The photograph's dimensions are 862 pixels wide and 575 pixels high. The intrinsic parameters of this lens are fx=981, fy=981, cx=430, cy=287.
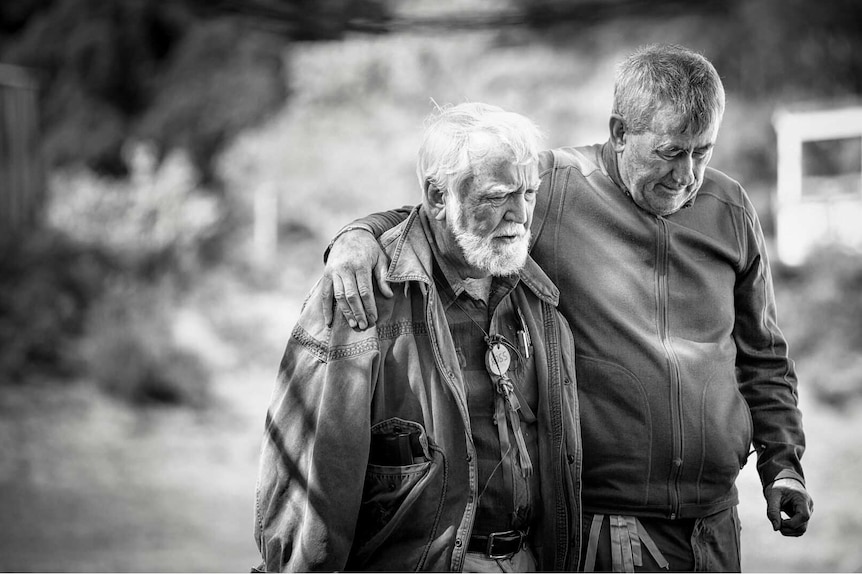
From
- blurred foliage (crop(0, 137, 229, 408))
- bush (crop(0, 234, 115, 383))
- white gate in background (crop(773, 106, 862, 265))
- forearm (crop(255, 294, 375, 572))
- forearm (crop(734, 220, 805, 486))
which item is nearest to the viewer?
forearm (crop(255, 294, 375, 572))

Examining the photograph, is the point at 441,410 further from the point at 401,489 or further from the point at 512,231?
the point at 512,231

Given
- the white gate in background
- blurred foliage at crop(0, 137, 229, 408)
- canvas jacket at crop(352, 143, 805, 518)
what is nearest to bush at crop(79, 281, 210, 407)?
blurred foliage at crop(0, 137, 229, 408)

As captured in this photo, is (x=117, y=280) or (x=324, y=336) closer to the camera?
Result: (x=324, y=336)

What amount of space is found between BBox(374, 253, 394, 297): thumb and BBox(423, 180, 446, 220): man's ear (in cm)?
14

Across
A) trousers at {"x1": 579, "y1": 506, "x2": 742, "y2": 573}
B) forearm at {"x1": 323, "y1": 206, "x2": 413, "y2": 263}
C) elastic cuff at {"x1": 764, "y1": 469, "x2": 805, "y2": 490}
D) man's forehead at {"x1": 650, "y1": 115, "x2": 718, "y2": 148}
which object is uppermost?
man's forehead at {"x1": 650, "y1": 115, "x2": 718, "y2": 148}

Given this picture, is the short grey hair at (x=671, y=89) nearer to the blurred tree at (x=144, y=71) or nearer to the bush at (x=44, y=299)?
the bush at (x=44, y=299)

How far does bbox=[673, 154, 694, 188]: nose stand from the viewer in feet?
6.43

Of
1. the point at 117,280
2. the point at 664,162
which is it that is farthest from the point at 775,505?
the point at 117,280

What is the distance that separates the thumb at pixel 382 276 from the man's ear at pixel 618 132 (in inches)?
22.6

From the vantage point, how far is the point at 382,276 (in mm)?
1854

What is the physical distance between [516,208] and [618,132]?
371mm

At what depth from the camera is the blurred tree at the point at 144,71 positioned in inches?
440

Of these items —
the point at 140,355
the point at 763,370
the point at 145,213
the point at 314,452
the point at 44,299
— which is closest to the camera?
the point at 314,452

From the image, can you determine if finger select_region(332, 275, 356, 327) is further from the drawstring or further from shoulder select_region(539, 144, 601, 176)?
the drawstring
